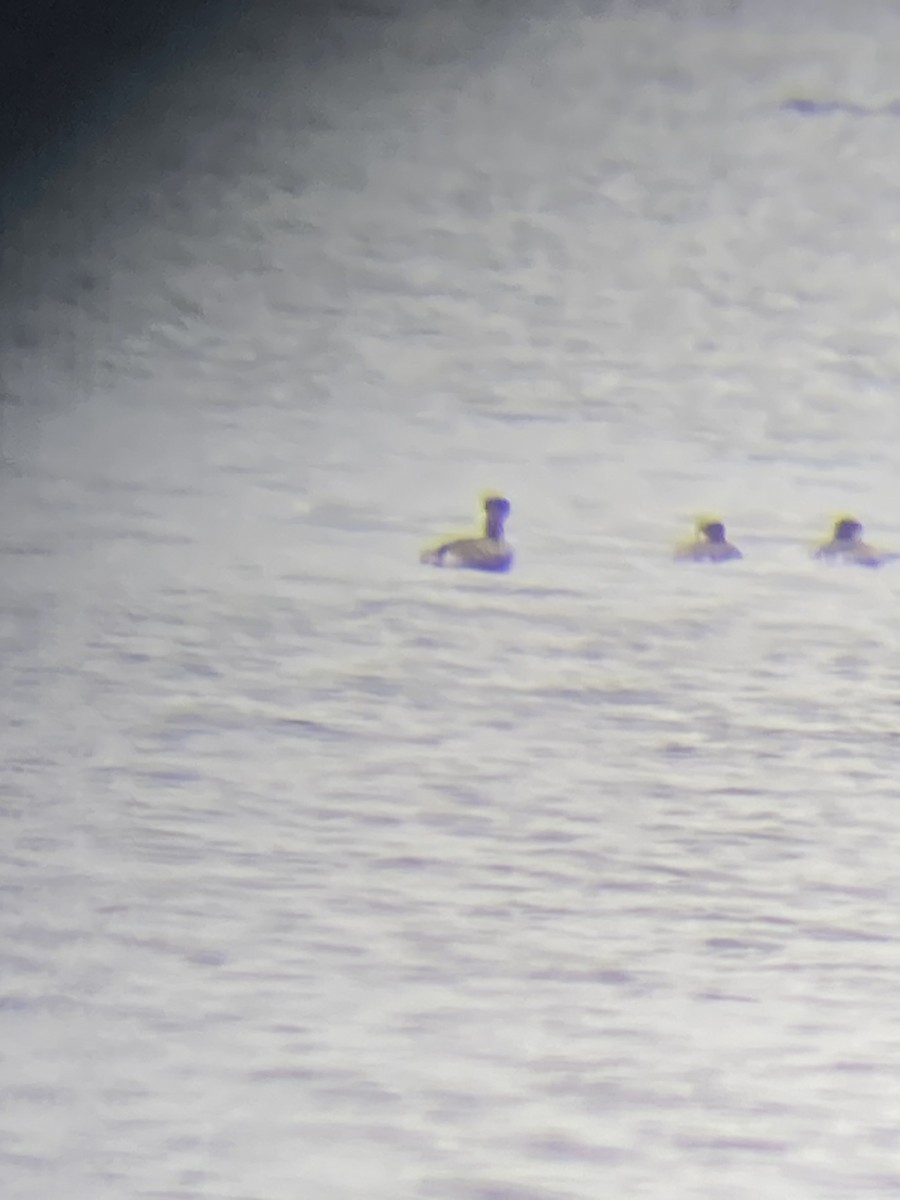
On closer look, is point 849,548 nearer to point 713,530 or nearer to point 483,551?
point 713,530

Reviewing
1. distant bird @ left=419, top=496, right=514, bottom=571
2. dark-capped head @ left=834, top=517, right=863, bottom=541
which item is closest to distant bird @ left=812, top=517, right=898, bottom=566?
dark-capped head @ left=834, top=517, right=863, bottom=541

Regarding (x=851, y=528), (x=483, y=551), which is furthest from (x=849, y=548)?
(x=483, y=551)

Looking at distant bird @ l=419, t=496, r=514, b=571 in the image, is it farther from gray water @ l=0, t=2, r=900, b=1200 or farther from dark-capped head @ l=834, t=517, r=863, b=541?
dark-capped head @ l=834, t=517, r=863, b=541

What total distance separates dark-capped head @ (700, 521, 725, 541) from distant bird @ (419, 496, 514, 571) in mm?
142

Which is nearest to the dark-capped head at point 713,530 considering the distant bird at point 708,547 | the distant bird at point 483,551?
the distant bird at point 708,547

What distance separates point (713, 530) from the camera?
100 cm

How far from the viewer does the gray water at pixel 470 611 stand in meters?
1.00

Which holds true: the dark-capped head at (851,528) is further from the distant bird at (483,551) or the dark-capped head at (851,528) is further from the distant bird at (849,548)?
the distant bird at (483,551)

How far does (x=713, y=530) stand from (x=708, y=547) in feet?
0.04

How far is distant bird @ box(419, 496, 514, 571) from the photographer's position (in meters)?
1.00

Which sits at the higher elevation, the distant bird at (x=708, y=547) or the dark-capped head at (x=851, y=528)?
the dark-capped head at (x=851, y=528)

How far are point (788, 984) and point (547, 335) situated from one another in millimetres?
501

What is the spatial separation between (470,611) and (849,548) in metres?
0.28

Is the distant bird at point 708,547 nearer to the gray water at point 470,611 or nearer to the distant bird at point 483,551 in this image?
the gray water at point 470,611
